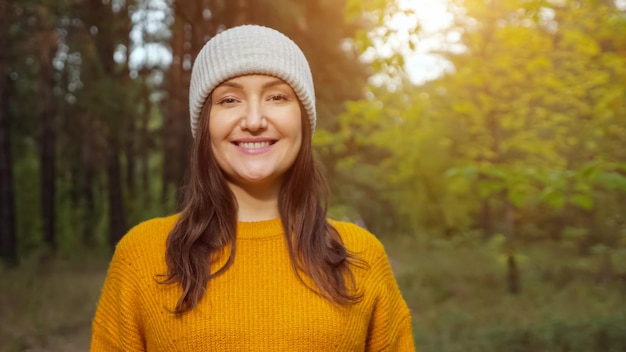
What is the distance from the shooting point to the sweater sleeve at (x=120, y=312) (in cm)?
199

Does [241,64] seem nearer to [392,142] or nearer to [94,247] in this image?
[392,142]

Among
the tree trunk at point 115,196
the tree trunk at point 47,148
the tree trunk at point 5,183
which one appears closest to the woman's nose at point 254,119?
the tree trunk at point 5,183

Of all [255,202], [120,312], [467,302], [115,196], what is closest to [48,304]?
[115,196]

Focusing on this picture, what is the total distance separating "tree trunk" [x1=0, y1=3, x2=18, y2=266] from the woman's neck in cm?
1193

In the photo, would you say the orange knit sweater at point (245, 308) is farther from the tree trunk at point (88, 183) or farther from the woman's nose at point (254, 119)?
the tree trunk at point (88, 183)

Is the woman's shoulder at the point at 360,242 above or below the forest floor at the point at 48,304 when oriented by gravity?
above

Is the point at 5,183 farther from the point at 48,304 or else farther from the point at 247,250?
the point at 247,250

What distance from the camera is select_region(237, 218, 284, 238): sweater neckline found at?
209 centimetres

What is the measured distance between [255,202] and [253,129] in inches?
11.5

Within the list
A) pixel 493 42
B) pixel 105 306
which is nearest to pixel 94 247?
pixel 493 42

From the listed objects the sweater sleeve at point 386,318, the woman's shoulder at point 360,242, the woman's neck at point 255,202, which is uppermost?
the woman's neck at point 255,202

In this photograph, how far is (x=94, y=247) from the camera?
17203 mm

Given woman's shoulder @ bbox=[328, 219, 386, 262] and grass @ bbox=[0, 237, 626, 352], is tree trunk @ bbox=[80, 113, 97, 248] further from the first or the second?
woman's shoulder @ bbox=[328, 219, 386, 262]

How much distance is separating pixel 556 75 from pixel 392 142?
336cm
